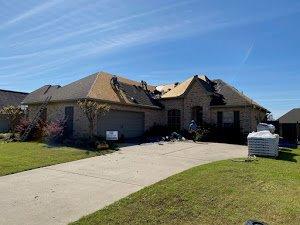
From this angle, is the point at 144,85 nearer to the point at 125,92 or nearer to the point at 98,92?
the point at 125,92

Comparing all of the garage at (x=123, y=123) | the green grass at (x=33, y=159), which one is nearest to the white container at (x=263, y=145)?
the green grass at (x=33, y=159)

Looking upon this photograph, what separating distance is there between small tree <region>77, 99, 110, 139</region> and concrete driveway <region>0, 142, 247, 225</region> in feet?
19.9

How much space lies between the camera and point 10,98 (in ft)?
119

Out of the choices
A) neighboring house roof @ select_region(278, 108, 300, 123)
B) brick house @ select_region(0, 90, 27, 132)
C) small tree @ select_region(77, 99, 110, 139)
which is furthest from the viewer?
neighboring house roof @ select_region(278, 108, 300, 123)

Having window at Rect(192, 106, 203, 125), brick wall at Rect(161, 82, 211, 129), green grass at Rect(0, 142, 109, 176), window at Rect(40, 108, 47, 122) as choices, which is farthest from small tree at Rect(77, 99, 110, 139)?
window at Rect(192, 106, 203, 125)

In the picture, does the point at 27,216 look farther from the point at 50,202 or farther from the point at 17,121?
the point at 17,121

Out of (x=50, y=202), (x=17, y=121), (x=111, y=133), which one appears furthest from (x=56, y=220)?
(x=17, y=121)

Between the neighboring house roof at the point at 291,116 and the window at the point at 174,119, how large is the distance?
1709cm

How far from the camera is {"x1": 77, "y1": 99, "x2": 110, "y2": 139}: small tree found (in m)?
19.9

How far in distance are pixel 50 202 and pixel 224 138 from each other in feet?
60.9

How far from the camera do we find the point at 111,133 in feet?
69.2

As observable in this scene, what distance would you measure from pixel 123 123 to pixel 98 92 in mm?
3451

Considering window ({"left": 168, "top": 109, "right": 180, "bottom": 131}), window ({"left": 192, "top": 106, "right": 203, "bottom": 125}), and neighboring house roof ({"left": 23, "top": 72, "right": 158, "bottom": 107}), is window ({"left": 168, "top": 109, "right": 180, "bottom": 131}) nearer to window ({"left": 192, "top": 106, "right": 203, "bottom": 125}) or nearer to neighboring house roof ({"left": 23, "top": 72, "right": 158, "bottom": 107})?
window ({"left": 192, "top": 106, "right": 203, "bottom": 125})

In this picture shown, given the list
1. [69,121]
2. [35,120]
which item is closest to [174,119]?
[69,121]
